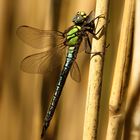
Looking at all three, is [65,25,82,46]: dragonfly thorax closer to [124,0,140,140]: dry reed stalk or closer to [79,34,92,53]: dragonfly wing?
[79,34,92,53]: dragonfly wing

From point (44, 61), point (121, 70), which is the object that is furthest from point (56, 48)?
point (121, 70)

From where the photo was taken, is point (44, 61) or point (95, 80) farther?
point (44, 61)

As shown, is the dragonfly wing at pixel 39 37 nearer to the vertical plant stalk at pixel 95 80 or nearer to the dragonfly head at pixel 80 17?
the dragonfly head at pixel 80 17

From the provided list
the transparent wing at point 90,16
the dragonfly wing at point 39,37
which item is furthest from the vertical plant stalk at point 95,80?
the dragonfly wing at point 39,37

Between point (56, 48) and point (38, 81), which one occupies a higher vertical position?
point (56, 48)

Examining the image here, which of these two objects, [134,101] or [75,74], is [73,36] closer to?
[75,74]
